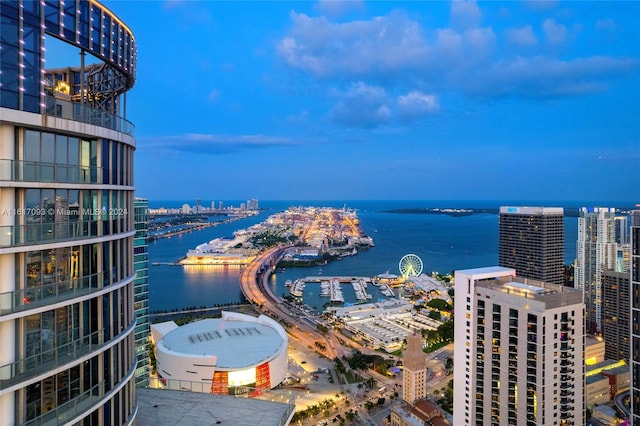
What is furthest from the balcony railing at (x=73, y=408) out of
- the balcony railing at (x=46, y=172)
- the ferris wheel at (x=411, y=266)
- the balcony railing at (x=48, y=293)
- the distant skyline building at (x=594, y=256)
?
the ferris wheel at (x=411, y=266)

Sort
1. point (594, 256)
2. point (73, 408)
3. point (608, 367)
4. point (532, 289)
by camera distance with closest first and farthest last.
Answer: point (73, 408), point (532, 289), point (608, 367), point (594, 256)

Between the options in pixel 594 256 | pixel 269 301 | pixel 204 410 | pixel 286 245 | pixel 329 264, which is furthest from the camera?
pixel 286 245

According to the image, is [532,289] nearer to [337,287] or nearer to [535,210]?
[535,210]

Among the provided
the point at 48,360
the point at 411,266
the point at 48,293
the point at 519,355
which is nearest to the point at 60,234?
the point at 48,293

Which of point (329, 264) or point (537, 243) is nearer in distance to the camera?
point (537, 243)

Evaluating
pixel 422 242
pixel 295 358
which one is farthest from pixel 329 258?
pixel 295 358
